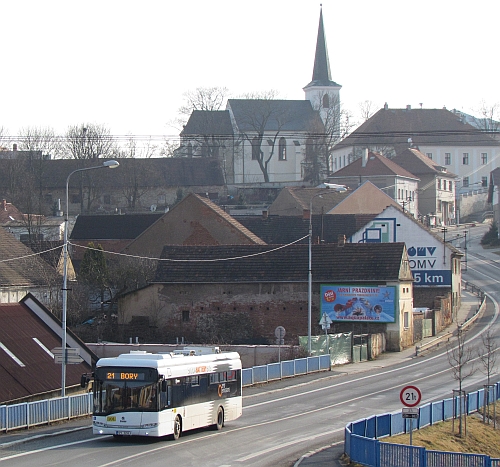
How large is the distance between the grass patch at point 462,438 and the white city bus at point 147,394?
5.20 meters

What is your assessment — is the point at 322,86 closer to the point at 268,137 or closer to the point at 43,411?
the point at 268,137

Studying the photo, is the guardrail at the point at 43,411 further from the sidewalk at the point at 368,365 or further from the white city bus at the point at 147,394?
the sidewalk at the point at 368,365

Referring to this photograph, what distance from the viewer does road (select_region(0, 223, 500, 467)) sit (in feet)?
64.6

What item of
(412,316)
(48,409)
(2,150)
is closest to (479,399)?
(48,409)

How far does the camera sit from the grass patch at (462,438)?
24.8m

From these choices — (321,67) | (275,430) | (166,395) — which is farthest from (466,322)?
(321,67)

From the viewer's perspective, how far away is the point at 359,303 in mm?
50031

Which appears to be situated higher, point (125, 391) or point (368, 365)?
point (125, 391)

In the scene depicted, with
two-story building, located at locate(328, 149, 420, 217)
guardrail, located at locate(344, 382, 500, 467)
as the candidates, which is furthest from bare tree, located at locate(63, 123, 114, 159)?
guardrail, located at locate(344, 382, 500, 467)

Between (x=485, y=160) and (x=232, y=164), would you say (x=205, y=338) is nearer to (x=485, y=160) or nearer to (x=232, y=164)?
(x=232, y=164)

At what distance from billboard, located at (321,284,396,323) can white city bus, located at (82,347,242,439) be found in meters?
27.1

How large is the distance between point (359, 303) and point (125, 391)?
2980cm

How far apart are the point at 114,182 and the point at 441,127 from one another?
54.6 metres

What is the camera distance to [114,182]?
104938 millimetres
